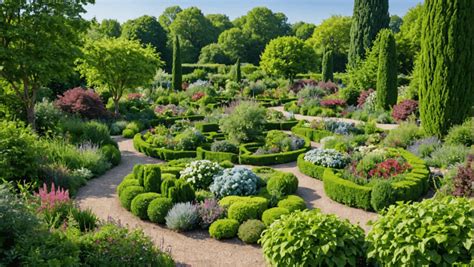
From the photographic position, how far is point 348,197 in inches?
381

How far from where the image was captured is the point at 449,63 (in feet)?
45.5

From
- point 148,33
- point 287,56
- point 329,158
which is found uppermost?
point 148,33

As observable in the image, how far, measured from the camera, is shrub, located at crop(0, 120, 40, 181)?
31.1ft

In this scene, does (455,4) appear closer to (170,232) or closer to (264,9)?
(170,232)

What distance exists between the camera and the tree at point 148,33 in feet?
168

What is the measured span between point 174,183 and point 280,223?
3646mm

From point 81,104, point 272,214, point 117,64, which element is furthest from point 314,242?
point 117,64

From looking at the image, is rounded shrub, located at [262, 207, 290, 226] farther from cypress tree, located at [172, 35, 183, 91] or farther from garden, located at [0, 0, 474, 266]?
cypress tree, located at [172, 35, 183, 91]

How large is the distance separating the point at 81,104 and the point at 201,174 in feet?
36.2

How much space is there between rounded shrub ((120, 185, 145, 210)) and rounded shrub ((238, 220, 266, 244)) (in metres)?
2.76

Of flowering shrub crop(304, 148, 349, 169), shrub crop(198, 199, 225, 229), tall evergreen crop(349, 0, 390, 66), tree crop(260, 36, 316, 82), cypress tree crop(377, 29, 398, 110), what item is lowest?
shrub crop(198, 199, 225, 229)

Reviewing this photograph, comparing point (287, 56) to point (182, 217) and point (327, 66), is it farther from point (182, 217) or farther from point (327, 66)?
point (182, 217)

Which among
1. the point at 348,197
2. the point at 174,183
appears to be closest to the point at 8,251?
the point at 174,183

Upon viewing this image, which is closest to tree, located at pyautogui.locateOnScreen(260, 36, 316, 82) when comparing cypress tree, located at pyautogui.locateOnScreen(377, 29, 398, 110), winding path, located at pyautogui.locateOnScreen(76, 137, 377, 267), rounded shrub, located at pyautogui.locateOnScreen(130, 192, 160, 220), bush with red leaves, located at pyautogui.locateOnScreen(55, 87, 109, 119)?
cypress tree, located at pyautogui.locateOnScreen(377, 29, 398, 110)
